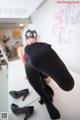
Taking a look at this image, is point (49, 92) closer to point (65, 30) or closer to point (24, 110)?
point (24, 110)

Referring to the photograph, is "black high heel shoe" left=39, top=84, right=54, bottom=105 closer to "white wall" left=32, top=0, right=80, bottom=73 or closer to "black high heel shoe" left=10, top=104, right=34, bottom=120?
"black high heel shoe" left=10, top=104, right=34, bottom=120

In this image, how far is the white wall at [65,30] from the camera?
4.35ft

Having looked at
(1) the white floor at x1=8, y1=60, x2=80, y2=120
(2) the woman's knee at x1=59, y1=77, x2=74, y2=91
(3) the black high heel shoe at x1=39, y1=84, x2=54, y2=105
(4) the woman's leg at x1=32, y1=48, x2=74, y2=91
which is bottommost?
(1) the white floor at x1=8, y1=60, x2=80, y2=120

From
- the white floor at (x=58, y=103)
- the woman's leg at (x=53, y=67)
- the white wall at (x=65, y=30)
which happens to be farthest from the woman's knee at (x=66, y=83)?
the white wall at (x=65, y=30)

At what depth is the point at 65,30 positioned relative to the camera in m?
1.46

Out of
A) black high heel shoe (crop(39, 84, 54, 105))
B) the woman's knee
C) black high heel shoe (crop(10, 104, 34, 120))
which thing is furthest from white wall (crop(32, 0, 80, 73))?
black high heel shoe (crop(10, 104, 34, 120))

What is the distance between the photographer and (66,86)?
0.79 meters

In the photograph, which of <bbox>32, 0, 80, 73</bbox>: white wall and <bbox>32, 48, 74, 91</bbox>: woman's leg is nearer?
<bbox>32, 48, 74, 91</bbox>: woman's leg

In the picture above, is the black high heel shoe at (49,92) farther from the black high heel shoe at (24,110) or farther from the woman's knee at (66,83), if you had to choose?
the woman's knee at (66,83)

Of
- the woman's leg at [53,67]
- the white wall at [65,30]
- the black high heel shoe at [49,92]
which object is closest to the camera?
the woman's leg at [53,67]

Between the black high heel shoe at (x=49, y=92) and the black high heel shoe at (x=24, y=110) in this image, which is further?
the black high heel shoe at (x=49, y=92)

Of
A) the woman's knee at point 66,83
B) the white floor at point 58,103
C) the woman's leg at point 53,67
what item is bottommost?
the white floor at point 58,103

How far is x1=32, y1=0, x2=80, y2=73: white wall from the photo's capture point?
4.35 ft

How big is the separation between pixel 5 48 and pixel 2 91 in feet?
5.21
